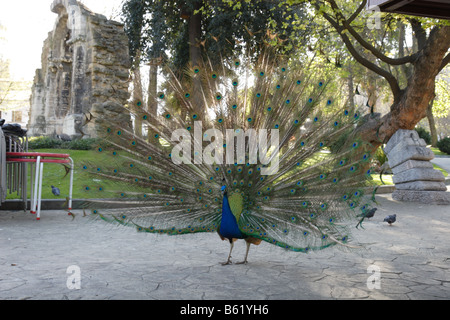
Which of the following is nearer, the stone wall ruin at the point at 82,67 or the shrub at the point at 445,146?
the stone wall ruin at the point at 82,67

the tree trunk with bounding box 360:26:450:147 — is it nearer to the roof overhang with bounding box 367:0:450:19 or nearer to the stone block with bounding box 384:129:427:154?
the stone block with bounding box 384:129:427:154

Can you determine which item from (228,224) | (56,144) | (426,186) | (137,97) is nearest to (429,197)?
(426,186)

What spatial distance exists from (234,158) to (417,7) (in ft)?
7.32

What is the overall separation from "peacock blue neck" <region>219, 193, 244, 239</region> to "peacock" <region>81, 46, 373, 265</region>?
0.01 m

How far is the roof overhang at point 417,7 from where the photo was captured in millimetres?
3760

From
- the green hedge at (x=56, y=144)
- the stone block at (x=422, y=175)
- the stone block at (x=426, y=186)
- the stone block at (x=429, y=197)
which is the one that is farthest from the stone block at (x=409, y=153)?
the green hedge at (x=56, y=144)

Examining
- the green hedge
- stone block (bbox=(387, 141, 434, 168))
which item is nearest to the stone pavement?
stone block (bbox=(387, 141, 434, 168))

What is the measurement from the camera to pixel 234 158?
478cm

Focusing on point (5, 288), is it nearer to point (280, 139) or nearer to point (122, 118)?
point (122, 118)

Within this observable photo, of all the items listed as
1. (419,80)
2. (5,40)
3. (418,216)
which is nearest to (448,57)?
(419,80)

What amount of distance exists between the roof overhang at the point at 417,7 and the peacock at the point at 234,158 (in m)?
1.17

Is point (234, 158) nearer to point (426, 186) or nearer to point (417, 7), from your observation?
point (417, 7)

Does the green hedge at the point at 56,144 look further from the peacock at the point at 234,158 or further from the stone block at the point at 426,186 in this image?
the peacock at the point at 234,158

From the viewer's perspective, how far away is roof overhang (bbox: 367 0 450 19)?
3760 millimetres
